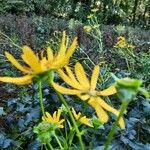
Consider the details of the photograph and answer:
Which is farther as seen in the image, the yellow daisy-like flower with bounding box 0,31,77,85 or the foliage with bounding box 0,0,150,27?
the foliage with bounding box 0,0,150,27

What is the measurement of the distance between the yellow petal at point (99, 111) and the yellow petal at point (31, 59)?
0.11m

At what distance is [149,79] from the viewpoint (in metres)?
2.74

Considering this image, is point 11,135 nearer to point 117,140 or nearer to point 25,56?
point 117,140

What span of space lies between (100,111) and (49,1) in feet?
50.9

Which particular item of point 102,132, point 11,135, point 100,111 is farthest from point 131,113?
point 100,111

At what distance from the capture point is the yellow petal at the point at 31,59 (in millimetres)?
834

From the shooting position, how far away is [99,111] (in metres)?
0.86

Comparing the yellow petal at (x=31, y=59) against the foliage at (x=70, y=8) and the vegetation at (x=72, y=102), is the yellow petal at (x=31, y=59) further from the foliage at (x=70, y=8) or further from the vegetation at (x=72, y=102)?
the foliage at (x=70, y=8)

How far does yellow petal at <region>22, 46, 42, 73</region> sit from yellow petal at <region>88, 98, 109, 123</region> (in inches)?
4.4

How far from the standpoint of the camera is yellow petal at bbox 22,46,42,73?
32.9 inches

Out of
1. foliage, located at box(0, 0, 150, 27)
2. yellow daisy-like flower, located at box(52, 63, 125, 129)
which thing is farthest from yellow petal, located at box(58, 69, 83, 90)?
foliage, located at box(0, 0, 150, 27)

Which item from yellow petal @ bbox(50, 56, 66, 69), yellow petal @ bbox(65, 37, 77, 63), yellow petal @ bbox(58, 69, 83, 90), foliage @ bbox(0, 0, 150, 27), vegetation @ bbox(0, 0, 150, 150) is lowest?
foliage @ bbox(0, 0, 150, 27)

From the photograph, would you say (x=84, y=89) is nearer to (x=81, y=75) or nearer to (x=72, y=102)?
(x=81, y=75)

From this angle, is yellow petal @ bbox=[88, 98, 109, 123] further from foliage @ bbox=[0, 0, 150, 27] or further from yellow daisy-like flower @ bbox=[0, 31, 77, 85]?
foliage @ bbox=[0, 0, 150, 27]
